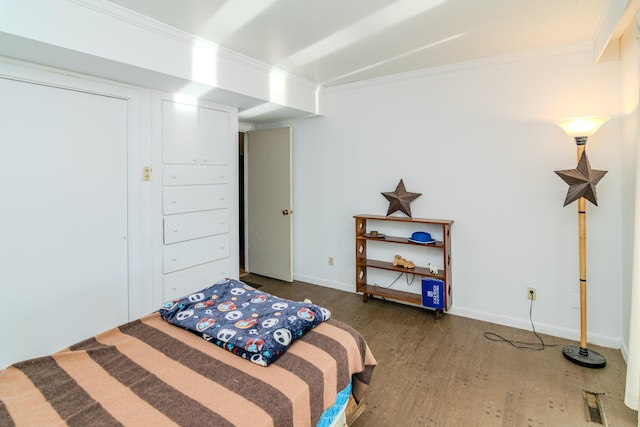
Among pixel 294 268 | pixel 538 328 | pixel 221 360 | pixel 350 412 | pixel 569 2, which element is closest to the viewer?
pixel 221 360

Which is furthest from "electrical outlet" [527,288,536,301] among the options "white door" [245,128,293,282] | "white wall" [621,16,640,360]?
"white door" [245,128,293,282]

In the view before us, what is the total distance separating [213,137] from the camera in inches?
136

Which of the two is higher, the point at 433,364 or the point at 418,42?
the point at 418,42

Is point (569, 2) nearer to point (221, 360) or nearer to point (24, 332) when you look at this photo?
point (221, 360)

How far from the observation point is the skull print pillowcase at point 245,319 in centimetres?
144

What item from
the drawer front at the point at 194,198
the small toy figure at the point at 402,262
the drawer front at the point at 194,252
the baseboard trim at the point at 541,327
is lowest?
the baseboard trim at the point at 541,327

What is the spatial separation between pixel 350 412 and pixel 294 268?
9.49 ft

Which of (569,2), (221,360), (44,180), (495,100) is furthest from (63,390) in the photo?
(495,100)

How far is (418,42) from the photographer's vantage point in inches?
110

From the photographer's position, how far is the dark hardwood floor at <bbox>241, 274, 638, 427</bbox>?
76.2 inches

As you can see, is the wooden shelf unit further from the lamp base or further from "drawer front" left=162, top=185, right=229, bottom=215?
"drawer front" left=162, top=185, right=229, bottom=215

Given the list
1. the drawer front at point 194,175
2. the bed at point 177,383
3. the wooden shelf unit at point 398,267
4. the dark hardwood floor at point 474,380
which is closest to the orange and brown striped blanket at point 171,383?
the bed at point 177,383

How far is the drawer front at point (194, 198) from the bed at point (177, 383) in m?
1.63

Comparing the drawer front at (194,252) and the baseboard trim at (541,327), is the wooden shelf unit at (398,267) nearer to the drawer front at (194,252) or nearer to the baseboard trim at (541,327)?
the baseboard trim at (541,327)
